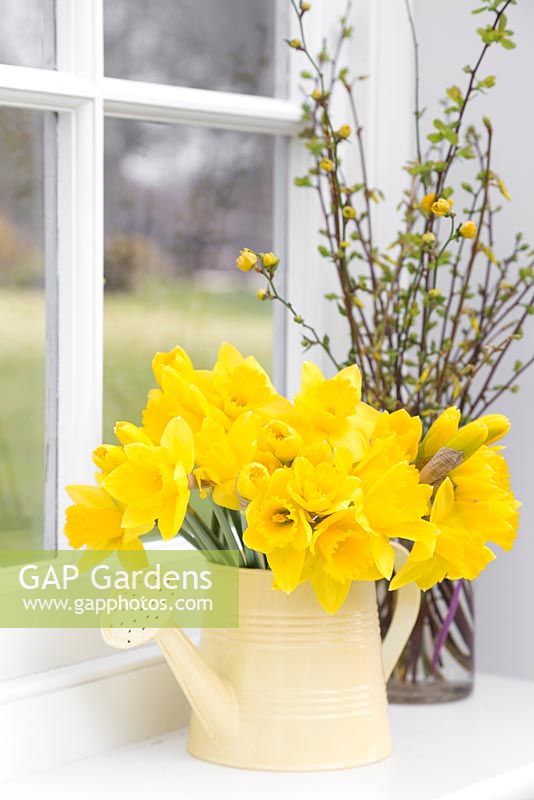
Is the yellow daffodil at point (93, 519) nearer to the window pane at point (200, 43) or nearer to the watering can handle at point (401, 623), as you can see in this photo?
the watering can handle at point (401, 623)

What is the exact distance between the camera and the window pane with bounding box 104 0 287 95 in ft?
4.29

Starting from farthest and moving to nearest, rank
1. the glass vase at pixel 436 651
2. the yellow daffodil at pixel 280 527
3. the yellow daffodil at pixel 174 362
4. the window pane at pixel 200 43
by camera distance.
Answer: the glass vase at pixel 436 651, the window pane at pixel 200 43, the yellow daffodil at pixel 174 362, the yellow daffodil at pixel 280 527

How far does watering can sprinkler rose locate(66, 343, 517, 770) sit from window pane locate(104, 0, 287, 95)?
1.21 feet

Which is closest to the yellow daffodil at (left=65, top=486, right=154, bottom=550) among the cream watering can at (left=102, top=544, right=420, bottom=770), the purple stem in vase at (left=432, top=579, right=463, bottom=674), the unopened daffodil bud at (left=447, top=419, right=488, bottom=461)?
the cream watering can at (left=102, top=544, right=420, bottom=770)

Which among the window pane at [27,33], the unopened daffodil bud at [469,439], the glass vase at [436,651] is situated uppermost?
the window pane at [27,33]

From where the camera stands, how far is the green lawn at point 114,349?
1229 mm

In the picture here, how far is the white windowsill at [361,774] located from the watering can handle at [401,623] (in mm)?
94

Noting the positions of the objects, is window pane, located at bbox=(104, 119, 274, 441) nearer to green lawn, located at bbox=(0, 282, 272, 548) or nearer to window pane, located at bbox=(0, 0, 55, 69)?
green lawn, located at bbox=(0, 282, 272, 548)

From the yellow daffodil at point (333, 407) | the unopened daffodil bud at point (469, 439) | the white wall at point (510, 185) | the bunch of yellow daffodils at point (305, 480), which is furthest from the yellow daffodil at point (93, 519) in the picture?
the white wall at point (510, 185)

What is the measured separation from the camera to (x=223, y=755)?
1.16 meters

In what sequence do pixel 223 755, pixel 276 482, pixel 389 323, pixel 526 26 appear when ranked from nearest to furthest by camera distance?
1. pixel 276 482
2. pixel 223 755
3. pixel 389 323
4. pixel 526 26

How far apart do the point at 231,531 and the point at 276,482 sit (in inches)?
5.7

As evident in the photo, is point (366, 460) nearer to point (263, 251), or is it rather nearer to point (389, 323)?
point (389, 323)

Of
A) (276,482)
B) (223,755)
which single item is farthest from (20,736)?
(276,482)
